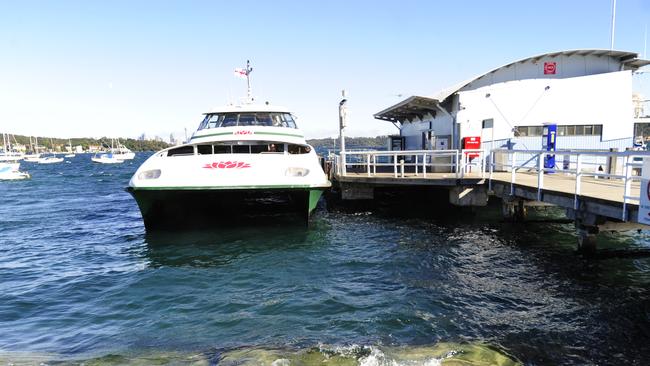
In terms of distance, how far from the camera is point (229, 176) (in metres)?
11.1

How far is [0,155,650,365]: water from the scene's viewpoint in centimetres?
584

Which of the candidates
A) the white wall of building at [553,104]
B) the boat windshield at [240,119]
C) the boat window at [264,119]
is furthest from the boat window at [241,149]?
the white wall of building at [553,104]

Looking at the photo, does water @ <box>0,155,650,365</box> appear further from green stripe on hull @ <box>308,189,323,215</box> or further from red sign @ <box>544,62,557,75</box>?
red sign @ <box>544,62,557,75</box>

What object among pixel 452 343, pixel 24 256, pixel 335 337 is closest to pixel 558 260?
pixel 452 343

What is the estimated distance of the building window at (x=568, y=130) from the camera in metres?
16.8

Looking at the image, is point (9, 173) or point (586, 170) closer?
point (586, 170)

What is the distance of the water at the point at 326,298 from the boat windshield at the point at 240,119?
3.60 m

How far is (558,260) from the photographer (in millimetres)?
9672

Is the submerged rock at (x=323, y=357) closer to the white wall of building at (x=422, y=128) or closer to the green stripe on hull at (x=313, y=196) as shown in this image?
the green stripe on hull at (x=313, y=196)

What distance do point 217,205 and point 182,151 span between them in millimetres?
1906

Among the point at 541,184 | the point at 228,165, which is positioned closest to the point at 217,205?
the point at 228,165

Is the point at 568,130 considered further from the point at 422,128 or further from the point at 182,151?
the point at 182,151

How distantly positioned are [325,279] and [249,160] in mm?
4283

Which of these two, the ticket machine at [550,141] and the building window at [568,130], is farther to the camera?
the building window at [568,130]
